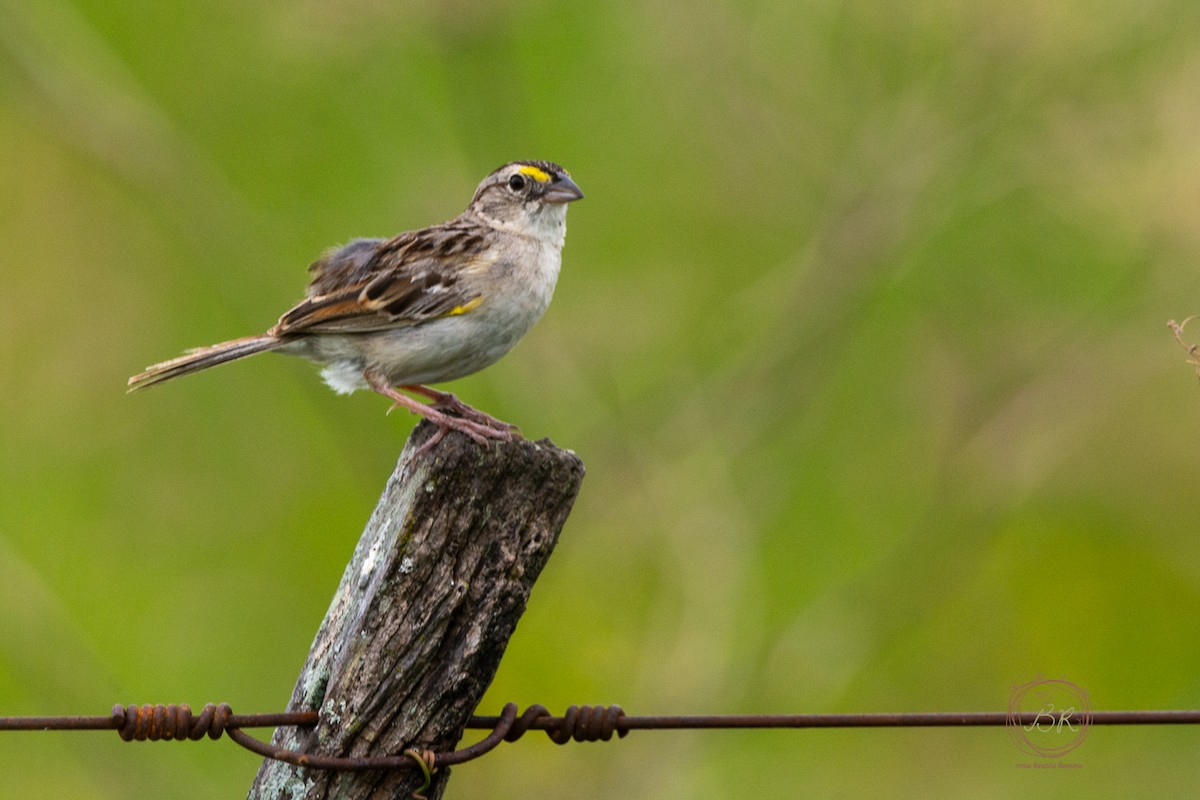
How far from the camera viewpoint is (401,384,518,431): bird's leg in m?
4.96

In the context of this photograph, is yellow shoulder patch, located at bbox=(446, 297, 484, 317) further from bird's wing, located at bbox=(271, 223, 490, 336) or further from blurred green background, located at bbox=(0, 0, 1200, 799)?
blurred green background, located at bbox=(0, 0, 1200, 799)

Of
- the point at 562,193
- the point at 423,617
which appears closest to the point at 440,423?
the point at 423,617

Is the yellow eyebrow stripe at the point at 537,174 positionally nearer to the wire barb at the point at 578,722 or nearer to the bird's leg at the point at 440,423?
the bird's leg at the point at 440,423

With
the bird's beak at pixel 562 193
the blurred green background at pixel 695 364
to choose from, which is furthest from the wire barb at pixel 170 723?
the blurred green background at pixel 695 364

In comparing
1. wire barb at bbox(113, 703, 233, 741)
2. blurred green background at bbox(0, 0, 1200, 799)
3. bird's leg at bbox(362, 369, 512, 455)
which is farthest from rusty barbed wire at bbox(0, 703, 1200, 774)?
blurred green background at bbox(0, 0, 1200, 799)

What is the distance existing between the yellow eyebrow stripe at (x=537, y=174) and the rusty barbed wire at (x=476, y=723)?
3.03 meters

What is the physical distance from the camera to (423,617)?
3.54 metres

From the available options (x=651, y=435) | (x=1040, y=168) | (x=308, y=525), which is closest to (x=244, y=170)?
(x=308, y=525)

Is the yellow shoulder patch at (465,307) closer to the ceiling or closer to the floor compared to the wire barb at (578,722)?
closer to the ceiling

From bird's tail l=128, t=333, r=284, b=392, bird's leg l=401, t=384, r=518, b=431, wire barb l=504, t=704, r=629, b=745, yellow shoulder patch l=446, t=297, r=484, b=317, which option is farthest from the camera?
bird's tail l=128, t=333, r=284, b=392

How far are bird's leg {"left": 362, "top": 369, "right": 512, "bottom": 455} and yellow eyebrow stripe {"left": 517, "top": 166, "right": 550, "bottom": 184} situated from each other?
1.20 meters

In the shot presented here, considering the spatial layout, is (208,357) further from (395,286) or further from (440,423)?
(440,423)

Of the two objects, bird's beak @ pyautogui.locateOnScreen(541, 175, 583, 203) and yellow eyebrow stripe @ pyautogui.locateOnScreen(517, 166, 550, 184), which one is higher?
yellow eyebrow stripe @ pyautogui.locateOnScreen(517, 166, 550, 184)

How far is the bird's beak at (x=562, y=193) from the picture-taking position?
6270mm
